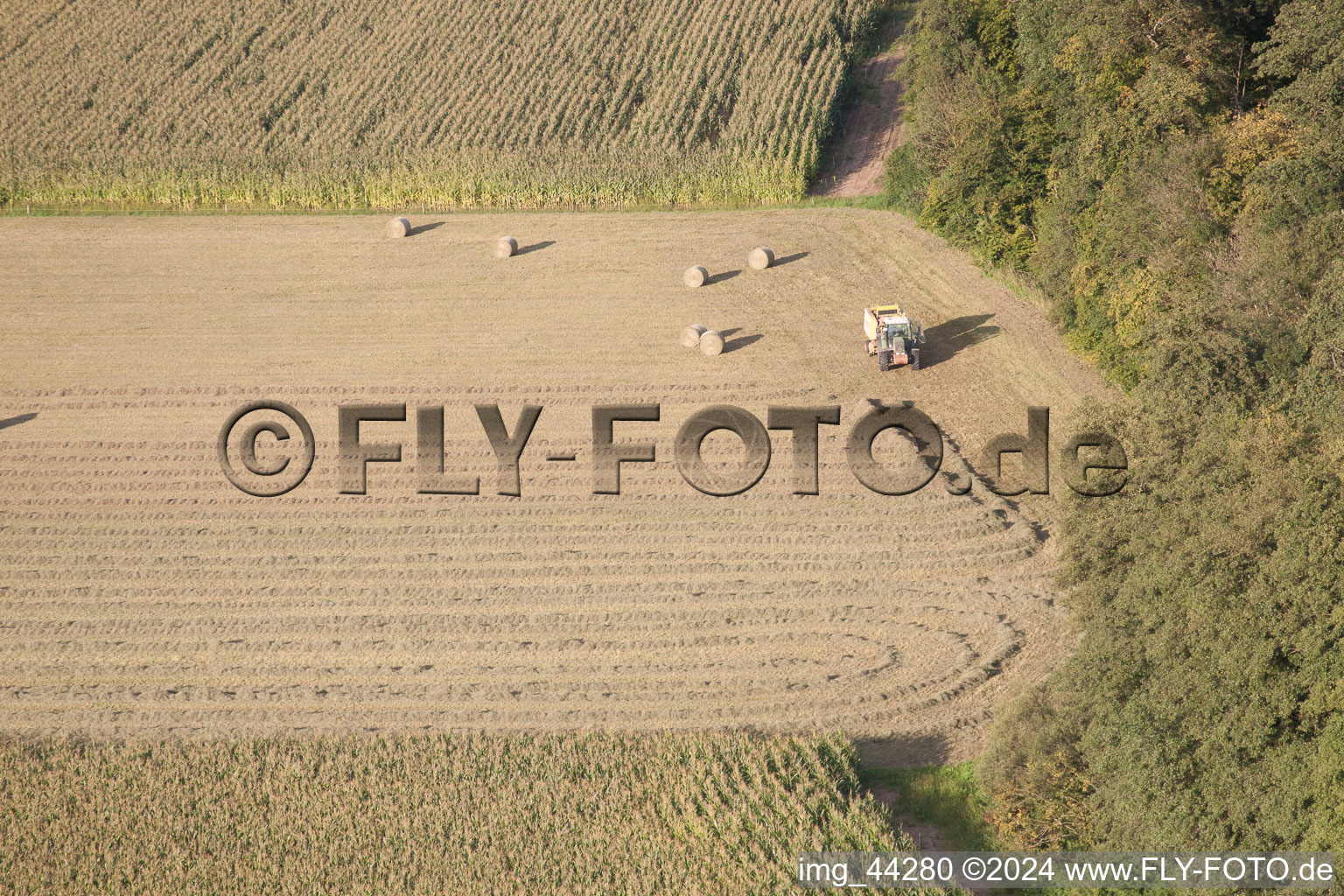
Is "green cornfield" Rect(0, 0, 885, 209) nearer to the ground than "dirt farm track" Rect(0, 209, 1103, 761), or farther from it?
farther from it

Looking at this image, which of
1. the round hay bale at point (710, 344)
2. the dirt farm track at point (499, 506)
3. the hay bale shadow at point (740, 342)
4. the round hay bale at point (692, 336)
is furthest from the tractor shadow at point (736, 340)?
the round hay bale at point (692, 336)

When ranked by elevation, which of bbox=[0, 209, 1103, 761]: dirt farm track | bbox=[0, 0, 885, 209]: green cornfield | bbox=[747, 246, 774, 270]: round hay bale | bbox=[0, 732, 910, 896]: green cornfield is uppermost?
bbox=[0, 0, 885, 209]: green cornfield

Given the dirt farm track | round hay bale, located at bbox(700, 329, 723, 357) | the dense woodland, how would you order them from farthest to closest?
1. round hay bale, located at bbox(700, 329, 723, 357)
2. the dirt farm track
3. the dense woodland

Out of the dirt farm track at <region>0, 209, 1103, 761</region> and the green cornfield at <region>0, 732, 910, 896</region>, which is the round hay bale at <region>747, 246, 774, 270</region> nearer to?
the dirt farm track at <region>0, 209, 1103, 761</region>

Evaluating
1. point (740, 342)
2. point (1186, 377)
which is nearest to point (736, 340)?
point (740, 342)

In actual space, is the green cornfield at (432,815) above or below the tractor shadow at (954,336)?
below

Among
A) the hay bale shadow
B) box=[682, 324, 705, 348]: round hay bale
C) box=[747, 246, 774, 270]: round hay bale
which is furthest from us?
box=[747, 246, 774, 270]: round hay bale

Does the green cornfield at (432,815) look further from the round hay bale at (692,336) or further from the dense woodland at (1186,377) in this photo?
the round hay bale at (692,336)

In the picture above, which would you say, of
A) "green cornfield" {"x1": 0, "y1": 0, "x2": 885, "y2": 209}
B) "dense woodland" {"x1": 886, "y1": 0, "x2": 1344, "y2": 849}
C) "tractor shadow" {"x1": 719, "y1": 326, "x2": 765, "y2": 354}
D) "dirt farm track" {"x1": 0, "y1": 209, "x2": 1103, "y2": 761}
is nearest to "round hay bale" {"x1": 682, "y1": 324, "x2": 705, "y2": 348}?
"dirt farm track" {"x1": 0, "y1": 209, "x2": 1103, "y2": 761}
